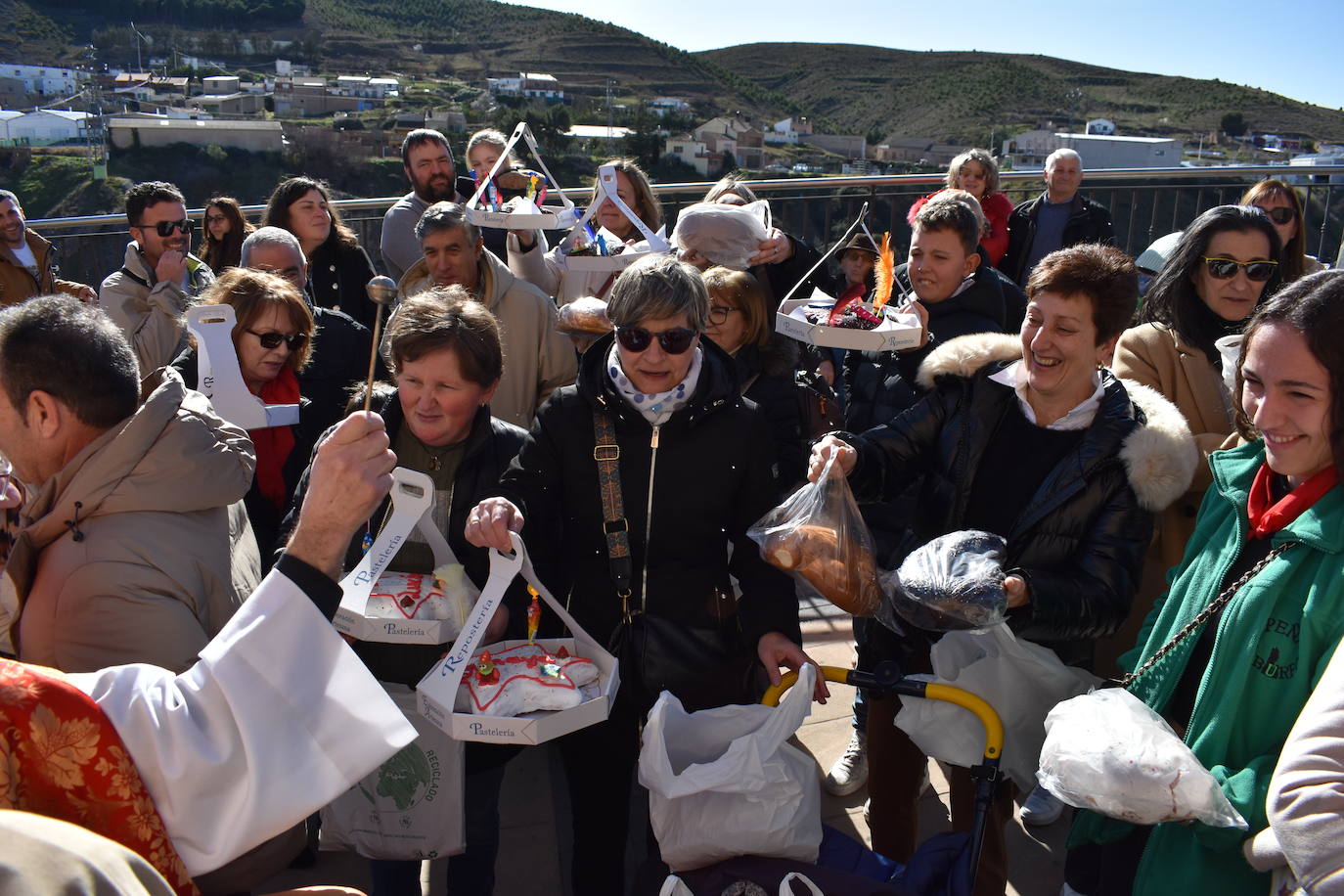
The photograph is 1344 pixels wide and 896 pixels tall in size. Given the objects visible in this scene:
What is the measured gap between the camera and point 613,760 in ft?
8.13

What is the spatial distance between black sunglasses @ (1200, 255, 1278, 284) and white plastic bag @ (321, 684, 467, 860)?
269 cm

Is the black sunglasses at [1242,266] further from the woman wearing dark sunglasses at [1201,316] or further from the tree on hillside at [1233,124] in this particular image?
the tree on hillside at [1233,124]

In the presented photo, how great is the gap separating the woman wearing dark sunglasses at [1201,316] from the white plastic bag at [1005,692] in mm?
726

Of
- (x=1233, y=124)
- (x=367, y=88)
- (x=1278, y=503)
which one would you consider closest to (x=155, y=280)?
(x=1278, y=503)

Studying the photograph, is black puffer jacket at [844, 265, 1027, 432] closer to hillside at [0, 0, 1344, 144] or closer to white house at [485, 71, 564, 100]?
hillside at [0, 0, 1344, 144]

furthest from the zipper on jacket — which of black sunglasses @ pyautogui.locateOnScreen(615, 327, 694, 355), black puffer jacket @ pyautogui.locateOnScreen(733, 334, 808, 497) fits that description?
black puffer jacket @ pyautogui.locateOnScreen(733, 334, 808, 497)

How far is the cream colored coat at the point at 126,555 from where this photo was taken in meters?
1.81

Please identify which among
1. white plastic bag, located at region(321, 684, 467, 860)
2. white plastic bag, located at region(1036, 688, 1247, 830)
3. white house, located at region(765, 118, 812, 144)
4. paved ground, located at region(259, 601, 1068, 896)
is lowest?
paved ground, located at region(259, 601, 1068, 896)

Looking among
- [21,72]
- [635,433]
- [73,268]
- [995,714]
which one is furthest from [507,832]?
[21,72]

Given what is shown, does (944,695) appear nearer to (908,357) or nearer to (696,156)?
(908,357)

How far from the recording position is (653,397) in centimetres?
240

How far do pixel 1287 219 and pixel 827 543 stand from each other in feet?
10.1

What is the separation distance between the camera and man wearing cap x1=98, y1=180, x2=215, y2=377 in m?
3.99

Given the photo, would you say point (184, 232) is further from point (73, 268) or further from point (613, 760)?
point (613, 760)
